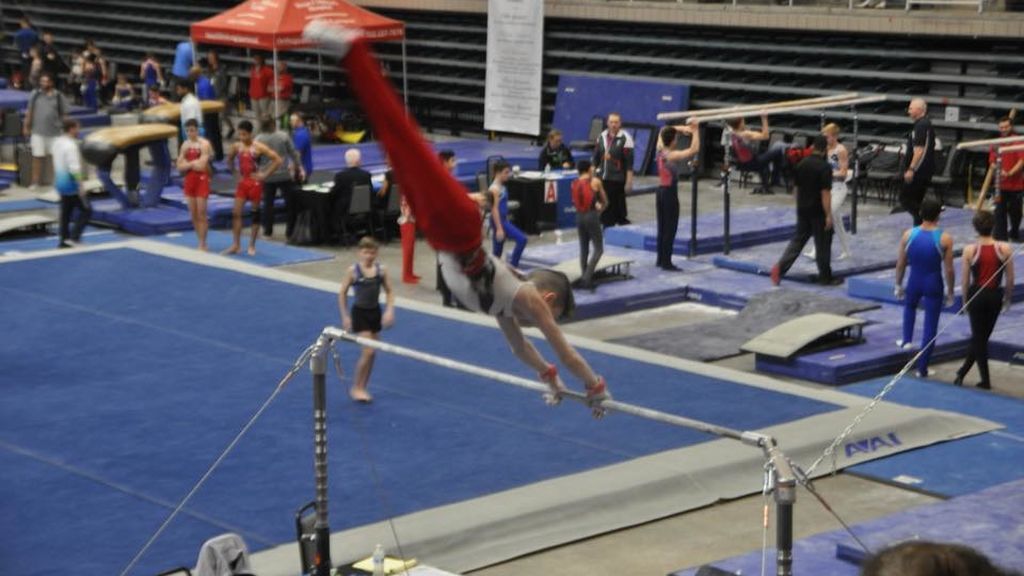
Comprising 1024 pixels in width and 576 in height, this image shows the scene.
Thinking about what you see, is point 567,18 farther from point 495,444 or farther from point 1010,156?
point 495,444

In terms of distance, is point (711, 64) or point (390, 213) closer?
point (390, 213)

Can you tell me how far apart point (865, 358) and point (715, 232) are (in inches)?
193

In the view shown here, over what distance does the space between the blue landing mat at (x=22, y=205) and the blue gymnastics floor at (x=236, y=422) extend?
5.81 meters

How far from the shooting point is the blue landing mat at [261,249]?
667 inches

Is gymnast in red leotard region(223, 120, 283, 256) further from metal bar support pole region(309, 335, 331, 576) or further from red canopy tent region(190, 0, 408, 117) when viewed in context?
metal bar support pole region(309, 335, 331, 576)

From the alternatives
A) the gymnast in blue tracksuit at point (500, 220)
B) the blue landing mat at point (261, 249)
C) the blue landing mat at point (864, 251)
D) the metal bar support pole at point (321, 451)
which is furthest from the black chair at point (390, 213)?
Answer: the metal bar support pole at point (321, 451)

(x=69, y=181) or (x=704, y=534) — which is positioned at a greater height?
(x=69, y=181)

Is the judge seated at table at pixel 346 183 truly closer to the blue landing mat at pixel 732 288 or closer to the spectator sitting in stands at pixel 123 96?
the blue landing mat at pixel 732 288

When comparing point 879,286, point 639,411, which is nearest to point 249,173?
point 879,286

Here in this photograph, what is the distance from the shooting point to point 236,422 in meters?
10.7

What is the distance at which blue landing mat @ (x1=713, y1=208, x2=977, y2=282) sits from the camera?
51.5 ft

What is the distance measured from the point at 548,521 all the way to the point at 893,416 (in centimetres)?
309

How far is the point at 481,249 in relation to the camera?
598 cm

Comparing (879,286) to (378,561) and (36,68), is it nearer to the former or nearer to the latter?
(378,561)
